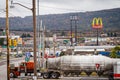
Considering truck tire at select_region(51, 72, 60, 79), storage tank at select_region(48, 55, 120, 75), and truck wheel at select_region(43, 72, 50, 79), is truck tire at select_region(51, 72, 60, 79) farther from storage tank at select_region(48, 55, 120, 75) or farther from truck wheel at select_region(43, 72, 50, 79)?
storage tank at select_region(48, 55, 120, 75)

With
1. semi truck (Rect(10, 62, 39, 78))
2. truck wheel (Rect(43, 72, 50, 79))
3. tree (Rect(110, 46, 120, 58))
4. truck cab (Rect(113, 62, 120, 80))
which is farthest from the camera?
tree (Rect(110, 46, 120, 58))

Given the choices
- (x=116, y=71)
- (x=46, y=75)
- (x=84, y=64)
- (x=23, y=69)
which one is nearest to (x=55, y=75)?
(x=46, y=75)

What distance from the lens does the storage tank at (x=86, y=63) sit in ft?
149

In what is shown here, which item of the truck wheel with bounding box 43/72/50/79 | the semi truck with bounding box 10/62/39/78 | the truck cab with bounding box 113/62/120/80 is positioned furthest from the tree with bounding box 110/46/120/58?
the truck cab with bounding box 113/62/120/80

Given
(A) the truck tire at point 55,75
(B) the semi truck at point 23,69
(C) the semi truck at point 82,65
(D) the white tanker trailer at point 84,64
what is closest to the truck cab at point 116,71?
(C) the semi truck at point 82,65

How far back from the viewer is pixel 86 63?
46.1 metres

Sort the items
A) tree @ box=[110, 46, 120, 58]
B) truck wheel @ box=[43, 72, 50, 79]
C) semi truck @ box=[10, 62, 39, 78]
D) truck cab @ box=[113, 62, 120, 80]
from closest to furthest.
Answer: truck cab @ box=[113, 62, 120, 80] < truck wheel @ box=[43, 72, 50, 79] < semi truck @ box=[10, 62, 39, 78] < tree @ box=[110, 46, 120, 58]

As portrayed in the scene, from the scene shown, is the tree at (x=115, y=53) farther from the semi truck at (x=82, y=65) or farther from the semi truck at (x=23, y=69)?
the semi truck at (x=82, y=65)

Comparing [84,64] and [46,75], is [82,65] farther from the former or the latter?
[46,75]

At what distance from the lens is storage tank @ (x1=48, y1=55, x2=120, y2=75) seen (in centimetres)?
4556

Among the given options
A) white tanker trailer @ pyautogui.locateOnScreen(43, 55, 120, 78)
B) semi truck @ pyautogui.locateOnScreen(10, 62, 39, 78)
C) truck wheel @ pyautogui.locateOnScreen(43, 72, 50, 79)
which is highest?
white tanker trailer @ pyautogui.locateOnScreen(43, 55, 120, 78)

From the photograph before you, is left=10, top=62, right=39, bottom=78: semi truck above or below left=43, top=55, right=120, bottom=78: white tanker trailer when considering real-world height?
below

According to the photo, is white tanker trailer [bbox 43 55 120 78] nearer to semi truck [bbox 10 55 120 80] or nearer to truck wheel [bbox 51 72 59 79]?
semi truck [bbox 10 55 120 80]

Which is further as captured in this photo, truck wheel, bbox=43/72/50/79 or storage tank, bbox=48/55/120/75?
truck wheel, bbox=43/72/50/79
